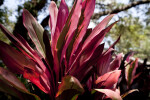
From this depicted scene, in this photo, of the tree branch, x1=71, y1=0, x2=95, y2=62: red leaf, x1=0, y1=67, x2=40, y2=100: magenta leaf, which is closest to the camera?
x1=0, y1=67, x2=40, y2=100: magenta leaf

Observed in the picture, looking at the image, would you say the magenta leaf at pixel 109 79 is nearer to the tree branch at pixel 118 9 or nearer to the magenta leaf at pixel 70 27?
the magenta leaf at pixel 70 27

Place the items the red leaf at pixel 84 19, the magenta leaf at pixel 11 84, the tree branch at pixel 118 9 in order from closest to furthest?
the magenta leaf at pixel 11 84, the red leaf at pixel 84 19, the tree branch at pixel 118 9

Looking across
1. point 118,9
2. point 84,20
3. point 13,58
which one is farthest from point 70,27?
point 118,9

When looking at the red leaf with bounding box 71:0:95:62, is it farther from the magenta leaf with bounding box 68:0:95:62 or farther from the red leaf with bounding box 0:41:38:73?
the red leaf with bounding box 0:41:38:73

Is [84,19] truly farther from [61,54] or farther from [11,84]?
[11,84]

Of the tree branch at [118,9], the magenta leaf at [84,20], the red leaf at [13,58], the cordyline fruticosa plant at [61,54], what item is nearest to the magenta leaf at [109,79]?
the cordyline fruticosa plant at [61,54]

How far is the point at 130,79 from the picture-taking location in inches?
42.1

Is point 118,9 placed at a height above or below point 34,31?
below

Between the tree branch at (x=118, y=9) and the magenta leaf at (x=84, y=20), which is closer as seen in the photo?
the magenta leaf at (x=84, y=20)

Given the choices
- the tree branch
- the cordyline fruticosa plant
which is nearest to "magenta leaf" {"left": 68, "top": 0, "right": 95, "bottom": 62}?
the cordyline fruticosa plant

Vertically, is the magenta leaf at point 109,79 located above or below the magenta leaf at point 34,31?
below

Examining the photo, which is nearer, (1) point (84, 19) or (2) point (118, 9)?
(1) point (84, 19)

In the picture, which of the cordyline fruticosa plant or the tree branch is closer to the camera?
the cordyline fruticosa plant

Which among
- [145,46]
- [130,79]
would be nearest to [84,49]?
[130,79]
